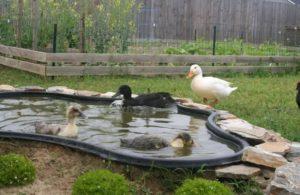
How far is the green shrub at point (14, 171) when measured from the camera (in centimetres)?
505

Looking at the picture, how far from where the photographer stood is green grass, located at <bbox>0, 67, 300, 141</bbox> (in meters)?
8.98

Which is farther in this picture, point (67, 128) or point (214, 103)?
point (214, 103)

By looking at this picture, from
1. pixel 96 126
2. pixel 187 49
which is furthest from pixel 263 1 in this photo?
pixel 96 126

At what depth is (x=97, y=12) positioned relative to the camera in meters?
15.2

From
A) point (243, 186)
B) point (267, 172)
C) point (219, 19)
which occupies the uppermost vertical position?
point (219, 19)

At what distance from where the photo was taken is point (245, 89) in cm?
1290

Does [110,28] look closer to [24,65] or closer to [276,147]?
[24,65]

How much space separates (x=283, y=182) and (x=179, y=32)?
19.7 m

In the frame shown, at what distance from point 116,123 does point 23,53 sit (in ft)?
21.6

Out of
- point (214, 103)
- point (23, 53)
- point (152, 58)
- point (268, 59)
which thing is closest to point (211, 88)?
point (214, 103)

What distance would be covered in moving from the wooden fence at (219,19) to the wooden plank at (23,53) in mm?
8445

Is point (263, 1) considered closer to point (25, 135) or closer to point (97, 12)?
point (97, 12)

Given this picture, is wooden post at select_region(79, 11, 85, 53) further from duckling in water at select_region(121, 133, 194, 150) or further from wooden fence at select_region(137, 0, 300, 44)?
duckling in water at select_region(121, 133, 194, 150)

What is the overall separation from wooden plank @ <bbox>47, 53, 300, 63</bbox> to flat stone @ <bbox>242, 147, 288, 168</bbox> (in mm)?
8197
